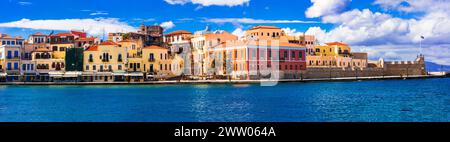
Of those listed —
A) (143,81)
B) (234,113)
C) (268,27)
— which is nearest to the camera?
(234,113)

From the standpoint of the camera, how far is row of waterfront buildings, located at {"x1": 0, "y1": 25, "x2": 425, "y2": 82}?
41.0 meters

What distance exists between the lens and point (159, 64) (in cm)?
4400

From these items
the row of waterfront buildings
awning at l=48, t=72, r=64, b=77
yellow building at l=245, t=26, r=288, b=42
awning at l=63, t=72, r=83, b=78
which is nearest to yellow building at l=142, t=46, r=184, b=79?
the row of waterfront buildings

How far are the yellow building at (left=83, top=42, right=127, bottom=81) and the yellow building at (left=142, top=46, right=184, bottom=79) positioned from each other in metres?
2.11

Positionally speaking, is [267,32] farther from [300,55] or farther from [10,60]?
[10,60]

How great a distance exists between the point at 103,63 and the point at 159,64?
4740 millimetres

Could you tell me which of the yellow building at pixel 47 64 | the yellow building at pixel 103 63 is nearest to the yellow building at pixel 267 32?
the yellow building at pixel 103 63

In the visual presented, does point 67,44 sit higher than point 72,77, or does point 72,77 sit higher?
point 67,44

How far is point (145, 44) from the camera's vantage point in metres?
49.8

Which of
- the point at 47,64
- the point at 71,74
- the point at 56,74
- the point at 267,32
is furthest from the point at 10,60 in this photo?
the point at 267,32

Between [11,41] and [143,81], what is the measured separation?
1317 centimetres

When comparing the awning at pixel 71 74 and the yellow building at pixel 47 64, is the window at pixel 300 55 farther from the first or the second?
the yellow building at pixel 47 64
